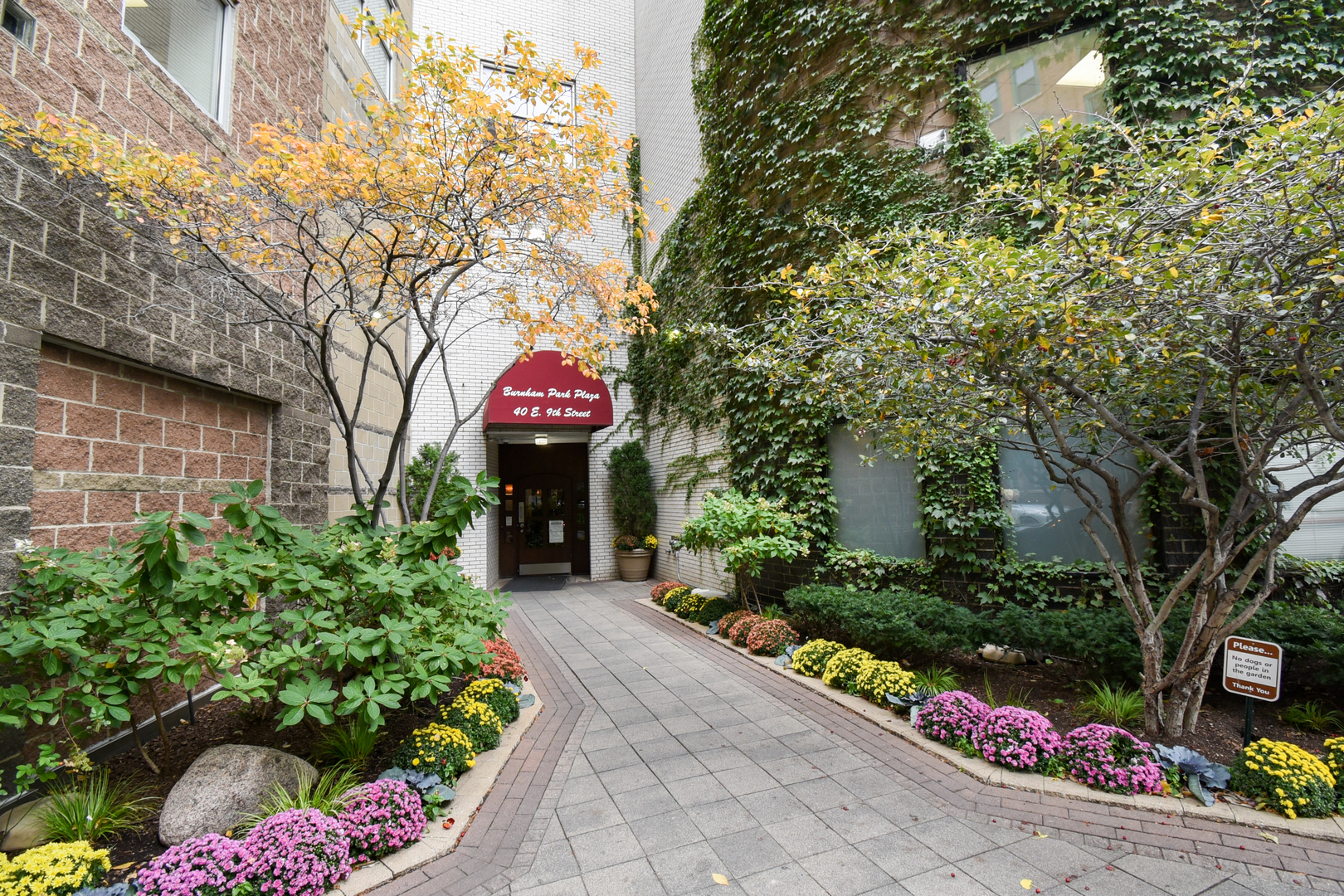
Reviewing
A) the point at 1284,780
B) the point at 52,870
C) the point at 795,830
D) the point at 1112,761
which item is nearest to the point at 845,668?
the point at 1112,761

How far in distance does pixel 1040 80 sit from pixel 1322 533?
5.46 m

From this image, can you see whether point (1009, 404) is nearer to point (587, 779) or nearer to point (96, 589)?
point (587, 779)

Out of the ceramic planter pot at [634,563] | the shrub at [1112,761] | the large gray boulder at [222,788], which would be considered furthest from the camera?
the ceramic planter pot at [634,563]

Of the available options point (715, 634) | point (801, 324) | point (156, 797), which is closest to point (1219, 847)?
point (801, 324)

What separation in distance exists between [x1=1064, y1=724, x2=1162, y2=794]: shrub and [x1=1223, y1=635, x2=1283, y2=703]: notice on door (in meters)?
0.71

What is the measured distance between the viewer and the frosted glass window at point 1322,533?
5.57 metres

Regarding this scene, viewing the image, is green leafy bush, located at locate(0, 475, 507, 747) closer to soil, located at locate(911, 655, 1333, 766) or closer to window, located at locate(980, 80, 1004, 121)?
soil, located at locate(911, 655, 1333, 766)

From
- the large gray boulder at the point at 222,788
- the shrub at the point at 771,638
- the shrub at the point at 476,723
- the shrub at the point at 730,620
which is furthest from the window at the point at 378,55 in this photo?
the shrub at the point at 771,638

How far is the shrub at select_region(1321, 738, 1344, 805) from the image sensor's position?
128 inches

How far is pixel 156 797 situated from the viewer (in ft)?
10.6

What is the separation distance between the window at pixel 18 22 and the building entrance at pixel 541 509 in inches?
419

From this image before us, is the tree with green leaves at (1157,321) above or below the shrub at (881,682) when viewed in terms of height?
above

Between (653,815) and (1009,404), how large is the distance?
375 cm

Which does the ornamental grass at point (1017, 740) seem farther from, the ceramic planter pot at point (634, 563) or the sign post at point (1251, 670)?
the ceramic planter pot at point (634, 563)
